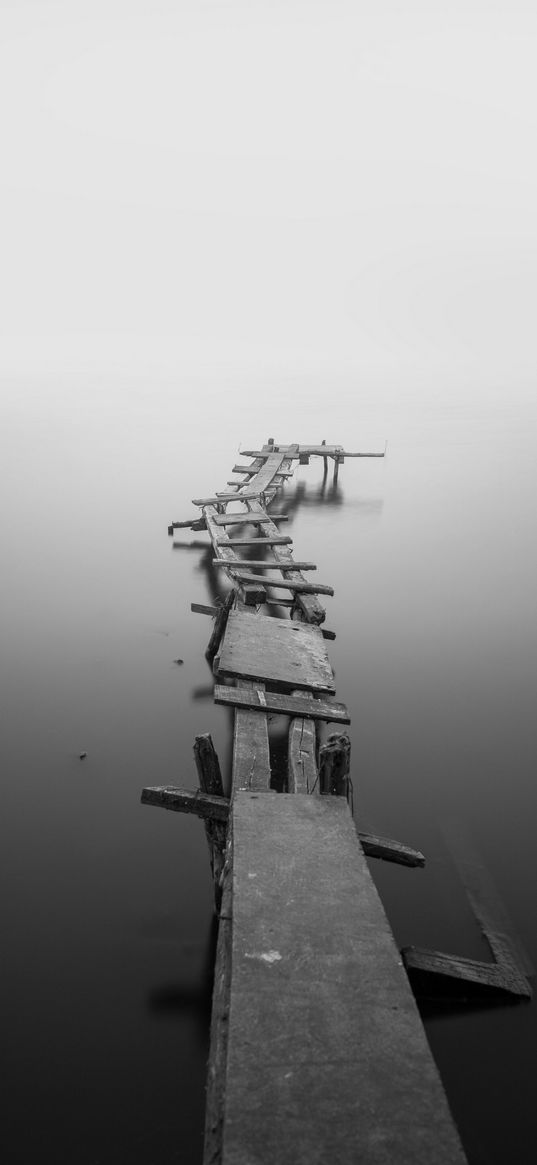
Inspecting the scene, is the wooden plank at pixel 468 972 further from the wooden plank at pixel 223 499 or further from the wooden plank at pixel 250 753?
the wooden plank at pixel 223 499

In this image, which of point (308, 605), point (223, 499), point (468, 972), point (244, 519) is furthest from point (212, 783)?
point (223, 499)

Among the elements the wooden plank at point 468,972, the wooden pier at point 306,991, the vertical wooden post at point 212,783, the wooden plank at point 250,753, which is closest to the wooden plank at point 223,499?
the wooden plank at point 250,753

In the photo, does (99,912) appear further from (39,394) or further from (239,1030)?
(39,394)

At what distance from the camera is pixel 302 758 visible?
5891 millimetres

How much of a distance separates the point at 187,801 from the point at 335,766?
3.61 ft

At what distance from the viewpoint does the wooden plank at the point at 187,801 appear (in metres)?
5.28

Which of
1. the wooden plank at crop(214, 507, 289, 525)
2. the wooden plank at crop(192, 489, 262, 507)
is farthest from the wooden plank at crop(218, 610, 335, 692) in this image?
the wooden plank at crop(192, 489, 262, 507)

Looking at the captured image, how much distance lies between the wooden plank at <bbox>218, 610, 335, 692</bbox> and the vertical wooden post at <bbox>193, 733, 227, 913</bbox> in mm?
1470

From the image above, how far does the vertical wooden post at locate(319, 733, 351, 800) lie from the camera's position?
4.96 meters

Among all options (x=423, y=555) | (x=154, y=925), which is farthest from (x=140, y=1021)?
(x=423, y=555)

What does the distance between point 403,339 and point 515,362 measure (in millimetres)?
37740

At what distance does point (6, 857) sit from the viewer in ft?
Result: 21.5

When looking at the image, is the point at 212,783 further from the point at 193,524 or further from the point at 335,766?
the point at 193,524

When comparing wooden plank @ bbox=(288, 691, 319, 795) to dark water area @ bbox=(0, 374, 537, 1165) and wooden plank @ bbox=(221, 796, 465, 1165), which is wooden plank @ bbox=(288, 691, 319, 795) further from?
dark water area @ bbox=(0, 374, 537, 1165)
